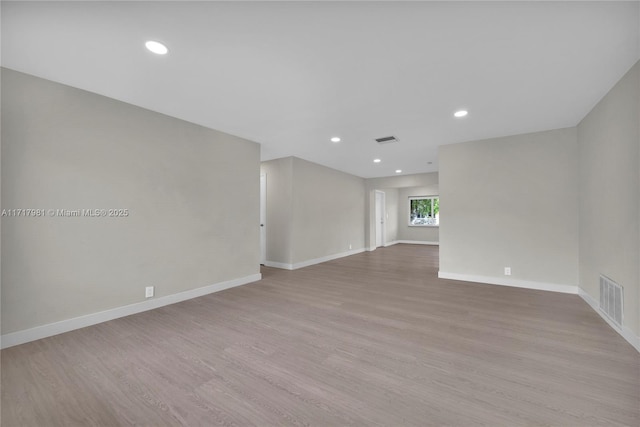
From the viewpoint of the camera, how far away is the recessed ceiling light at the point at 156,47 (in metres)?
1.99

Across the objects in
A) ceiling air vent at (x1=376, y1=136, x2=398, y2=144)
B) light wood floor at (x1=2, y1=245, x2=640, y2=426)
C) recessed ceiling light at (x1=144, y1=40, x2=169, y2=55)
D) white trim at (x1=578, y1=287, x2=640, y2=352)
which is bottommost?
light wood floor at (x1=2, y1=245, x2=640, y2=426)

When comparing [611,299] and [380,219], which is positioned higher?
[380,219]

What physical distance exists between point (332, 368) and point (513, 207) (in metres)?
4.04

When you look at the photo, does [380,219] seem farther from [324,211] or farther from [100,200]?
[100,200]

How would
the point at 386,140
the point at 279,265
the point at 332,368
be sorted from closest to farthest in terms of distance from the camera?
the point at 332,368
the point at 386,140
the point at 279,265

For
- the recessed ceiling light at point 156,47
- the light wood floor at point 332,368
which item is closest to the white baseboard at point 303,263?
the light wood floor at point 332,368

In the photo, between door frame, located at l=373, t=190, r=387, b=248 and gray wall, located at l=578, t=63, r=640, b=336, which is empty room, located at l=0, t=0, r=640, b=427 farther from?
door frame, located at l=373, t=190, r=387, b=248

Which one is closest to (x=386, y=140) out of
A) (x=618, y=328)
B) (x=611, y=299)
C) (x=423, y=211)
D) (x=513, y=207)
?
(x=513, y=207)

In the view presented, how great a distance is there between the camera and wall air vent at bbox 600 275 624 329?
254 cm

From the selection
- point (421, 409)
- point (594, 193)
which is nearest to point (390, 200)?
point (594, 193)

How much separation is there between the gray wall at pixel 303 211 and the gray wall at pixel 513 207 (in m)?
2.86

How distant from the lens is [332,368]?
6.49ft

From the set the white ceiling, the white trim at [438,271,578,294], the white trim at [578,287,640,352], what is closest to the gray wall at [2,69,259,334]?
the white ceiling

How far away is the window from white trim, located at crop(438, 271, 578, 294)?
623 centimetres
